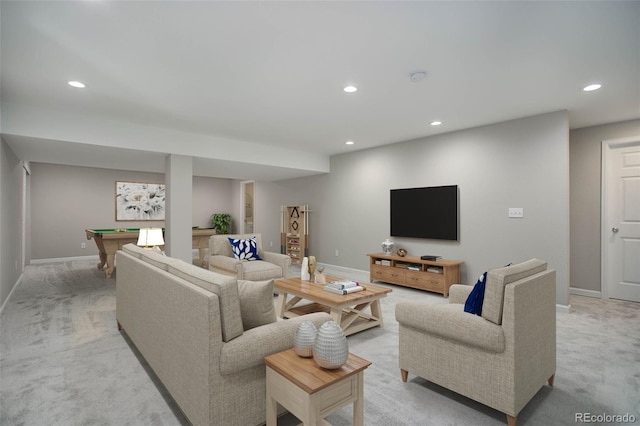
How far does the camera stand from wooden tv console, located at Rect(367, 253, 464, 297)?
15.1 ft

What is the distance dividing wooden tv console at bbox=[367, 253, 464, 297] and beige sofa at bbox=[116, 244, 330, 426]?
3.14 m

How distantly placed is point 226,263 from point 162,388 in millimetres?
2304

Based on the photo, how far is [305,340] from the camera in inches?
62.4

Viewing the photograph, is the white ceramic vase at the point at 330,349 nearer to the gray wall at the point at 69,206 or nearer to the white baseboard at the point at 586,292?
the white baseboard at the point at 586,292

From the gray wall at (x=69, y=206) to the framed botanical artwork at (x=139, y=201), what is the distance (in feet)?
0.44

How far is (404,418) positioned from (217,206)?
9.34m

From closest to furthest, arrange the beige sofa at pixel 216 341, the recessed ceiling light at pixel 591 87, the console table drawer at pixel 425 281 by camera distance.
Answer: the beige sofa at pixel 216 341
the recessed ceiling light at pixel 591 87
the console table drawer at pixel 425 281

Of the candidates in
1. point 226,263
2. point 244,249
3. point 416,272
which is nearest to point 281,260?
point 244,249

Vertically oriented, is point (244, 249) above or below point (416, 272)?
above

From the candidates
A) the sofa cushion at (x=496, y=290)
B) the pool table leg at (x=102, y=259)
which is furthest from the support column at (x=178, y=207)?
the sofa cushion at (x=496, y=290)

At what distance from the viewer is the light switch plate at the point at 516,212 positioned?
4.25m

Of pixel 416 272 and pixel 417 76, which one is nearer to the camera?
pixel 417 76

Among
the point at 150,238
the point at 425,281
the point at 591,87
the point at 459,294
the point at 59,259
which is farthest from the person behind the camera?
the point at 59,259

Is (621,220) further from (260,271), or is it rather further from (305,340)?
(305,340)
